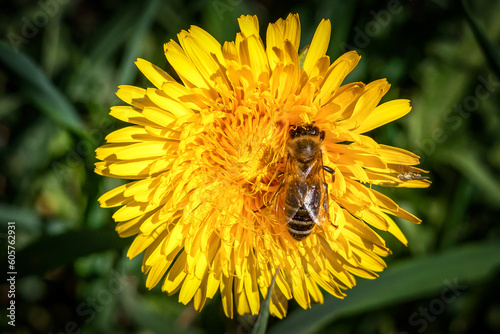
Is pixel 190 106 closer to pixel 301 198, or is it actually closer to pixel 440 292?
pixel 301 198

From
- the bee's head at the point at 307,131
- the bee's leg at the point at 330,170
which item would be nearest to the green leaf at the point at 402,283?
the bee's leg at the point at 330,170

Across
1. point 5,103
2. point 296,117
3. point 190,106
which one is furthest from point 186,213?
point 5,103

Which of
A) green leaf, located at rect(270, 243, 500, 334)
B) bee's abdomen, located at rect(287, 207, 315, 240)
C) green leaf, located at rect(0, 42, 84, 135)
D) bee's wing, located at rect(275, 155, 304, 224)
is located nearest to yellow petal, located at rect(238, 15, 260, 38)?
bee's wing, located at rect(275, 155, 304, 224)

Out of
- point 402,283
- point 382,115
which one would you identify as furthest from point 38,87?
point 402,283

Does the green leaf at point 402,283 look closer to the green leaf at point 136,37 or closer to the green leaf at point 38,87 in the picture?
the green leaf at point 38,87

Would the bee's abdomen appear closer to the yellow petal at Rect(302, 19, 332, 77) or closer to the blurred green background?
the yellow petal at Rect(302, 19, 332, 77)

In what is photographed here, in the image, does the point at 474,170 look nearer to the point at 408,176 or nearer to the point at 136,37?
the point at 408,176
